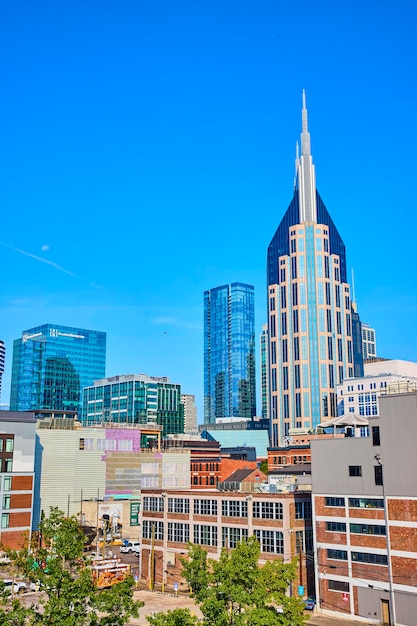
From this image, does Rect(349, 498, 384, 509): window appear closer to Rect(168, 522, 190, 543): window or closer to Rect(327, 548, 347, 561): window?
Rect(327, 548, 347, 561): window

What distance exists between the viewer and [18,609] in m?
36.8

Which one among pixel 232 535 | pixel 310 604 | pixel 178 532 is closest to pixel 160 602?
pixel 232 535

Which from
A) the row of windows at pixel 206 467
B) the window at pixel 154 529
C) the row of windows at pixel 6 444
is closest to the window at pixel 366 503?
the window at pixel 154 529

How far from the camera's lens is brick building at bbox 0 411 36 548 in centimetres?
11056

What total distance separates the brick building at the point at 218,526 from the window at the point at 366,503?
8.81 m

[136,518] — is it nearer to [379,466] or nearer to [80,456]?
[80,456]

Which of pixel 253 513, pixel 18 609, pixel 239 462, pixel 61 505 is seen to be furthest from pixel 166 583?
pixel 239 462

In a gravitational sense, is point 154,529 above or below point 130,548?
above

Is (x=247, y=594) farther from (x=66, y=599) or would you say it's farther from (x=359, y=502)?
(x=359, y=502)

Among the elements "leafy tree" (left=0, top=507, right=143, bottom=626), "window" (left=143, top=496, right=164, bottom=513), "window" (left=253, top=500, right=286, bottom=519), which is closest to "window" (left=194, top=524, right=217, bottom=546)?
"window" (left=253, top=500, right=286, bottom=519)

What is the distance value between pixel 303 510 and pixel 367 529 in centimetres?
1112

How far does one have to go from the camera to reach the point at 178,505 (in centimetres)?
9156

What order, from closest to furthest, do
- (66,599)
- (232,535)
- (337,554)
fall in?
(66,599) < (337,554) < (232,535)

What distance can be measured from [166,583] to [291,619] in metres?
51.2
